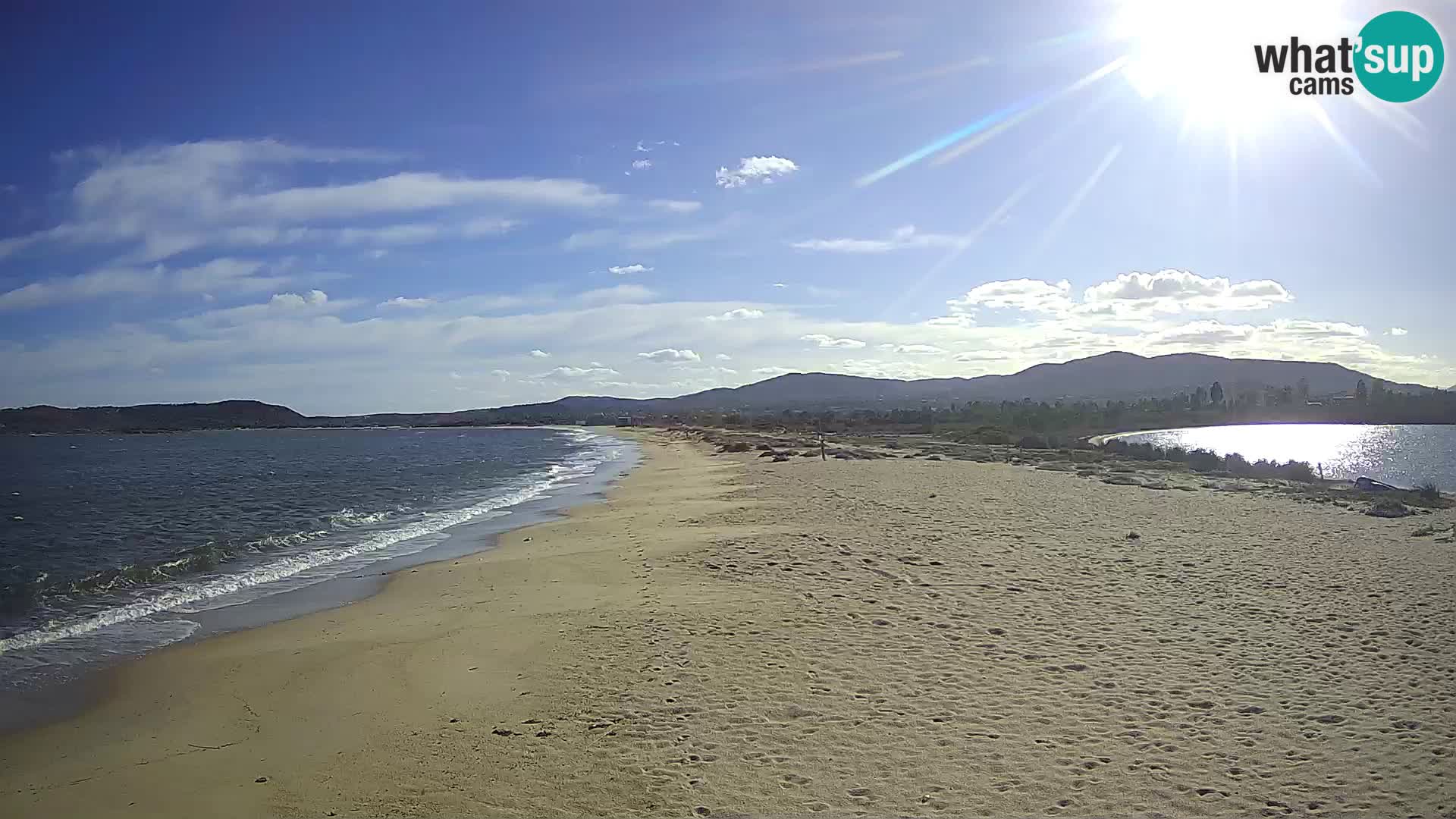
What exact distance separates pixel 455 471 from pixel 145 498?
13.5 m

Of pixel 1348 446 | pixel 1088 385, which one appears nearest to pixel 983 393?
pixel 1088 385

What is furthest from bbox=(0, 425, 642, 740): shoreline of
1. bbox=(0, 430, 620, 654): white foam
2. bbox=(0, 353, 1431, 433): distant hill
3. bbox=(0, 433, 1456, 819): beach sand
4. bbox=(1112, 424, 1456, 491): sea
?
bbox=(0, 353, 1431, 433): distant hill

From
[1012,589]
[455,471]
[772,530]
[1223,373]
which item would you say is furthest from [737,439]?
[1223,373]

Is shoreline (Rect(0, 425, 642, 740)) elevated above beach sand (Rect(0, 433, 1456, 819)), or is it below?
below

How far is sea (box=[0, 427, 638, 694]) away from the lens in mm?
10734

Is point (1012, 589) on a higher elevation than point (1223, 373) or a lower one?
lower

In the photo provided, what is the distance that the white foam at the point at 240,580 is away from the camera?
1054cm

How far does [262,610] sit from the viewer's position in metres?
11.4

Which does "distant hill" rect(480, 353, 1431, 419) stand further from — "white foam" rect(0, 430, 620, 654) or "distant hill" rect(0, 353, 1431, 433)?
Answer: "white foam" rect(0, 430, 620, 654)

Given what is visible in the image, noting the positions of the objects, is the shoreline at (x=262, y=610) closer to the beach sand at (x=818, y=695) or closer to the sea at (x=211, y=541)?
the sea at (x=211, y=541)

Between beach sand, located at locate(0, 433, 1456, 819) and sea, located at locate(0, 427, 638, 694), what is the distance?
5.02 feet

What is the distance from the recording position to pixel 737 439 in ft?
191

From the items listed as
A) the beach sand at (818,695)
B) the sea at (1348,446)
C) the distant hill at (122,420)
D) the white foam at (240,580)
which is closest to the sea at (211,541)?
the white foam at (240,580)

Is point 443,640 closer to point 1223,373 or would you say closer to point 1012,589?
point 1012,589
